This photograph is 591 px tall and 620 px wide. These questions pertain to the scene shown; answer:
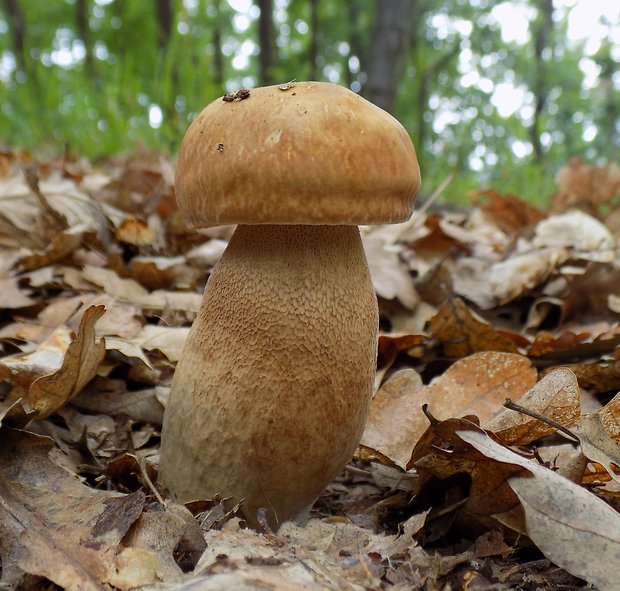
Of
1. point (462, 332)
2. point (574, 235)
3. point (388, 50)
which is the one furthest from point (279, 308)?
point (388, 50)

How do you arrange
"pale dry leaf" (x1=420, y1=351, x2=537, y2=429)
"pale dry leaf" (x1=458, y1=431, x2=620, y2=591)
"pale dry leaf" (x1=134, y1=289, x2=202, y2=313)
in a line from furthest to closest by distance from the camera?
"pale dry leaf" (x1=134, y1=289, x2=202, y2=313) < "pale dry leaf" (x1=420, y1=351, x2=537, y2=429) < "pale dry leaf" (x1=458, y1=431, x2=620, y2=591)

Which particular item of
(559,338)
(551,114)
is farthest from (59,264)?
(551,114)

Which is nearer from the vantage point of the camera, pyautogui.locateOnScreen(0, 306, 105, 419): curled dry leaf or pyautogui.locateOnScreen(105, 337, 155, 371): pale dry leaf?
pyautogui.locateOnScreen(0, 306, 105, 419): curled dry leaf

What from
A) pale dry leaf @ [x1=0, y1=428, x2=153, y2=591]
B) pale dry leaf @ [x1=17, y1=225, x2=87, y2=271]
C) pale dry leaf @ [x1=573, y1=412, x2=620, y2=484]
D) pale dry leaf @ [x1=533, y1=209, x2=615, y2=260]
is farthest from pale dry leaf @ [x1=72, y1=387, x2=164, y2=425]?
pale dry leaf @ [x1=533, y1=209, x2=615, y2=260]

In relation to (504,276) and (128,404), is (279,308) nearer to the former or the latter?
(128,404)

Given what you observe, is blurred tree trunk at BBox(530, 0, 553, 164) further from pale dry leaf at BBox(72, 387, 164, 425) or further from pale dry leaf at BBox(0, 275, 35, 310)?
pale dry leaf at BBox(72, 387, 164, 425)

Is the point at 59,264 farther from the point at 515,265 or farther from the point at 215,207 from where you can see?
the point at 515,265

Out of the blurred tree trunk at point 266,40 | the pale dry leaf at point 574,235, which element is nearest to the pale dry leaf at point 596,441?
the pale dry leaf at point 574,235
